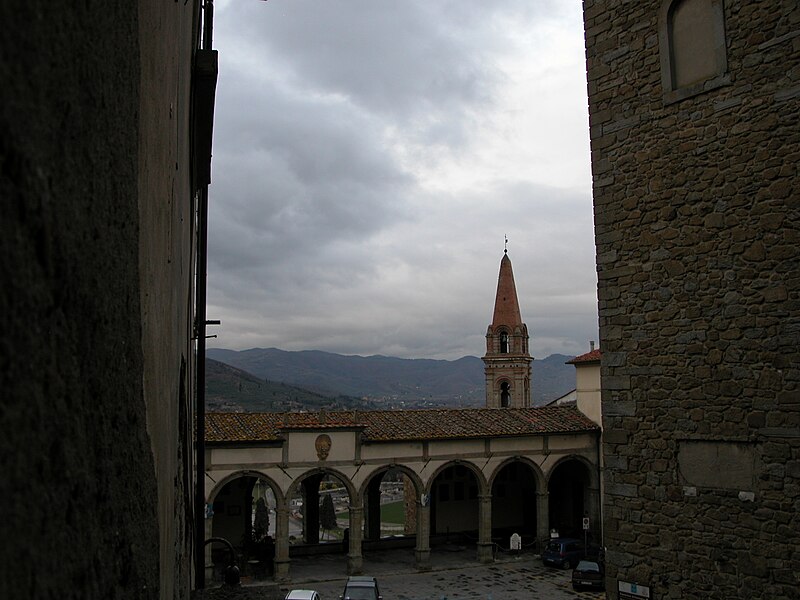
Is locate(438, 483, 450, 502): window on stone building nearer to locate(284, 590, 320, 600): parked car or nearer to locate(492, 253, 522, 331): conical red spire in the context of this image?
locate(492, 253, 522, 331): conical red spire

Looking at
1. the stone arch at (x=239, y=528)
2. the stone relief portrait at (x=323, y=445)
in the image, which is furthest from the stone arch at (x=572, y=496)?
the stone arch at (x=239, y=528)

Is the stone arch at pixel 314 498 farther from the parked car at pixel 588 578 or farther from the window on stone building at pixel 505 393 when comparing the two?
the window on stone building at pixel 505 393

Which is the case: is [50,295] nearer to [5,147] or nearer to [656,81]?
[5,147]

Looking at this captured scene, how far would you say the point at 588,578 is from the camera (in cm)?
2156

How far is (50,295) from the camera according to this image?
688 mm

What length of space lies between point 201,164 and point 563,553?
22.8 m

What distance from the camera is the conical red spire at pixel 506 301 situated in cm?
4219

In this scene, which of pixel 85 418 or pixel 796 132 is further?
pixel 796 132

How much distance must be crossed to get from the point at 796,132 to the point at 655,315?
2375 millimetres

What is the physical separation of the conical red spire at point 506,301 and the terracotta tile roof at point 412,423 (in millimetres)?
12283

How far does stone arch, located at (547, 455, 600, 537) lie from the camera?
28.1 m

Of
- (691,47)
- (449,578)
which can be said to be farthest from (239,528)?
(691,47)

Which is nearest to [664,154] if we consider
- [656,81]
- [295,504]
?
[656,81]

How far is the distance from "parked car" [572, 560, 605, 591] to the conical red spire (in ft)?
69.3
